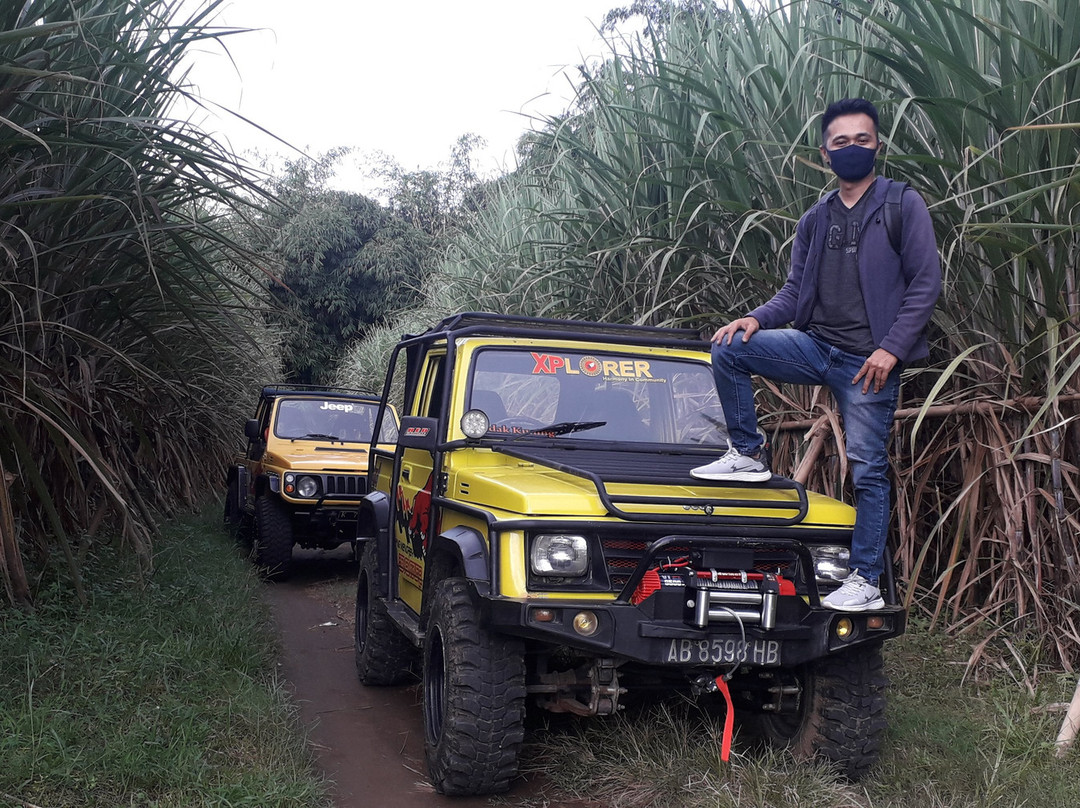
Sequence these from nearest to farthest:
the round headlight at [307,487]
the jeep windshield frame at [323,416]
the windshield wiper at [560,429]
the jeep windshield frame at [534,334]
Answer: the windshield wiper at [560,429] < the jeep windshield frame at [534,334] < the round headlight at [307,487] < the jeep windshield frame at [323,416]

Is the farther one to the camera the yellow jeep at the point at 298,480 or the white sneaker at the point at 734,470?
the yellow jeep at the point at 298,480

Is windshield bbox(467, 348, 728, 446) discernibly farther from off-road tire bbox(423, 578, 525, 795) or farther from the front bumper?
the front bumper

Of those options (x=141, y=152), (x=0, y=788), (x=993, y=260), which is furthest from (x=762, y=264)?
(x=0, y=788)

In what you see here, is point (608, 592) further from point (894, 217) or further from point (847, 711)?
point (894, 217)

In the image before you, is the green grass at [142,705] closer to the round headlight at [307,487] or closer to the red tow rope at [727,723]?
the red tow rope at [727,723]

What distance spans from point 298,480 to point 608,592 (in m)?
5.78

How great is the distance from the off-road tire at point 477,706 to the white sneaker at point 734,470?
996 millimetres

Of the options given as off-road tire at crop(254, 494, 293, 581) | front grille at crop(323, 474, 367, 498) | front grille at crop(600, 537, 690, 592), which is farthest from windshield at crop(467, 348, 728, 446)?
off-road tire at crop(254, 494, 293, 581)

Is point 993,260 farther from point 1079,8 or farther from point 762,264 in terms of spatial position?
point 762,264

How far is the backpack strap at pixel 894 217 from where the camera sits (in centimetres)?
366

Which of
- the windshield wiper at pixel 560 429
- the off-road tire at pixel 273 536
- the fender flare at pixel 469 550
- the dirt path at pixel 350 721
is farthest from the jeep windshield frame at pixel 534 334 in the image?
the off-road tire at pixel 273 536

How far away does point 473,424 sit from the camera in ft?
13.8

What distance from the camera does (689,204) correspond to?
20.5ft

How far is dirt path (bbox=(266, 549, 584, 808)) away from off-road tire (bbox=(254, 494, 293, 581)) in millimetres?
667
